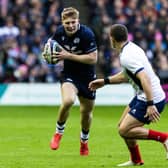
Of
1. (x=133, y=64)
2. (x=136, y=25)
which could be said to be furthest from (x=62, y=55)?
(x=136, y=25)

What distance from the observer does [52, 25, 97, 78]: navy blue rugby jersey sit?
1340 cm

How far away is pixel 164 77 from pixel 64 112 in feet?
45.6

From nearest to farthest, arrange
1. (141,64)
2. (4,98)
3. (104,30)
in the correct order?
(141,64) < (4,98) < (104,30)

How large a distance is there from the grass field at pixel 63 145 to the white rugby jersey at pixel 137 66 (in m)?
1.06

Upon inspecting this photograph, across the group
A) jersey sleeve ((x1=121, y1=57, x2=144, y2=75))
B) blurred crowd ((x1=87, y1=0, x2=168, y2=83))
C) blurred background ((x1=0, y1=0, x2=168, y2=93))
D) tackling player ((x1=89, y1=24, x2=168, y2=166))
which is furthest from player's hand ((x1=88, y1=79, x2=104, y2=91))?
blurred crowd ((x1=87, y1=0, x2=168, y2=83))

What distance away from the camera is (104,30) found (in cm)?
2927

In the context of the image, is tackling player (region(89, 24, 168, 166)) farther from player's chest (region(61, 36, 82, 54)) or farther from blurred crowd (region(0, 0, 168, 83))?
blurred crowd (region(0, 0, 168, 83))

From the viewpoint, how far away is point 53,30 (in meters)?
28.4

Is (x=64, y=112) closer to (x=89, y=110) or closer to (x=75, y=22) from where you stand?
(x=89, y=110)

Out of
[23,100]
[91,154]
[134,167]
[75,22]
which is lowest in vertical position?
[23,100]

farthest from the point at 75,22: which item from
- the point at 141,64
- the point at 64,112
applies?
the point at 141,64

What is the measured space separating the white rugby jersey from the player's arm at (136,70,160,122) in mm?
95

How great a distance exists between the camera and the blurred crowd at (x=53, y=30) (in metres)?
27.3

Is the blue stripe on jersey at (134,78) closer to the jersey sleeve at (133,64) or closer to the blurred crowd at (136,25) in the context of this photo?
the jersey sleeve at (133,64)
